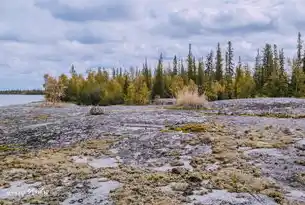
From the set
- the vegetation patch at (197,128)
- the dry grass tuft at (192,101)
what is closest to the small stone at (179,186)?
the vegetation patch at (197,128)

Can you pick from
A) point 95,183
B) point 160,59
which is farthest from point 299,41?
point 95,183

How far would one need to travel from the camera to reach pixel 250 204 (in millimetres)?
5992

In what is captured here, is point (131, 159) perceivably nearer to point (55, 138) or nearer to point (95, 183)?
point (95, 183)

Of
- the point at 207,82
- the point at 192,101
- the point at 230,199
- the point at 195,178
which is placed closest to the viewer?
the point at 230,199

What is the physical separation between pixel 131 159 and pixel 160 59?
226 ft

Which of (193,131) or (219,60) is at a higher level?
(219,60)

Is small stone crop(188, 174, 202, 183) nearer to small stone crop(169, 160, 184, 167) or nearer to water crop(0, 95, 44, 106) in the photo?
small stone crop(169, 160, 184, 167)

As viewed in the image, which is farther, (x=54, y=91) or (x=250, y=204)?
(x=54, y=91)

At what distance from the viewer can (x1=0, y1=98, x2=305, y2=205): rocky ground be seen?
6.50 metres

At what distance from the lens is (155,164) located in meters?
8.52

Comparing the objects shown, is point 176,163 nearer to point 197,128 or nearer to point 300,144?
point 300,144

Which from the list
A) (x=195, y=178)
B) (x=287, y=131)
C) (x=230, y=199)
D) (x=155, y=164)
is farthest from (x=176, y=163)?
(x=287, y=131)

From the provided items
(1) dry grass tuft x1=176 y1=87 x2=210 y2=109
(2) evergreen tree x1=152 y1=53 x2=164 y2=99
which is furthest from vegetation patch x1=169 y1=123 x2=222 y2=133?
(2) evergreen tree x1=152 y1=53 x2=164 y2=99

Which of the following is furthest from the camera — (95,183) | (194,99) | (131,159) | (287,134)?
(194,99)
